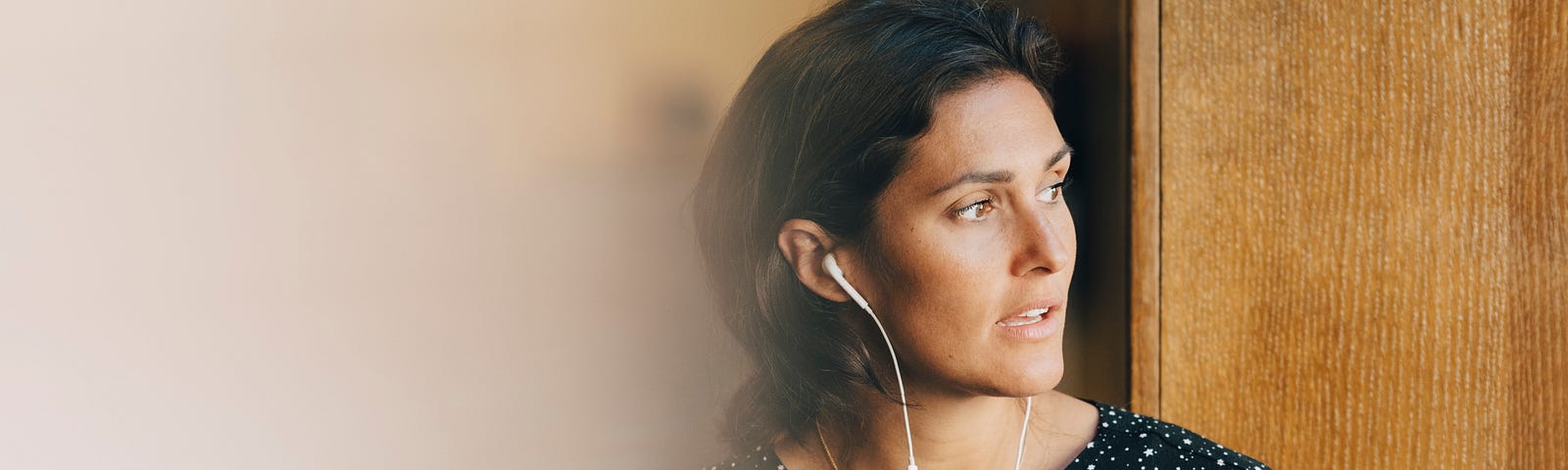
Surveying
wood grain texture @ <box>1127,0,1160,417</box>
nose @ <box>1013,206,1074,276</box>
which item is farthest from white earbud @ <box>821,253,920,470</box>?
wood grain texture @ <box>1127,0,1160,417</box>

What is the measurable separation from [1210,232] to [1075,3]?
0.86 feet

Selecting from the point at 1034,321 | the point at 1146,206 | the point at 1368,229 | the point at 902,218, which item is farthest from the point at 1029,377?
the point at 1368,229

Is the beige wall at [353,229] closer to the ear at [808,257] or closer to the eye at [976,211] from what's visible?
the ear at [808,257]

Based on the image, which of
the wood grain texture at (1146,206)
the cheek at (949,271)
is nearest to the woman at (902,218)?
the cheek at (949,271)

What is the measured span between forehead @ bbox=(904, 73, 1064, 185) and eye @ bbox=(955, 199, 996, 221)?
0.03m

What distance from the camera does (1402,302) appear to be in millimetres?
997

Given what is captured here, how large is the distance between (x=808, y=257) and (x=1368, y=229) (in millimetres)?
591

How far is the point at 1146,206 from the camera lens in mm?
1026

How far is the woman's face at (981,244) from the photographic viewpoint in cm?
71

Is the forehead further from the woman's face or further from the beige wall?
the beige wall

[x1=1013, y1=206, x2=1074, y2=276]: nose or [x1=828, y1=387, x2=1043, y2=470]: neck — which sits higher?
[x1=1013, y1=206, x2=1074, y2=276]: nose

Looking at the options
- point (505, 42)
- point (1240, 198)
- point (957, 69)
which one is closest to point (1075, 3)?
point (1240, 198)

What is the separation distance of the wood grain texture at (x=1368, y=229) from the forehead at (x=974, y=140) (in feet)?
1.21

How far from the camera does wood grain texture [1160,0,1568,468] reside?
3.18 feet
